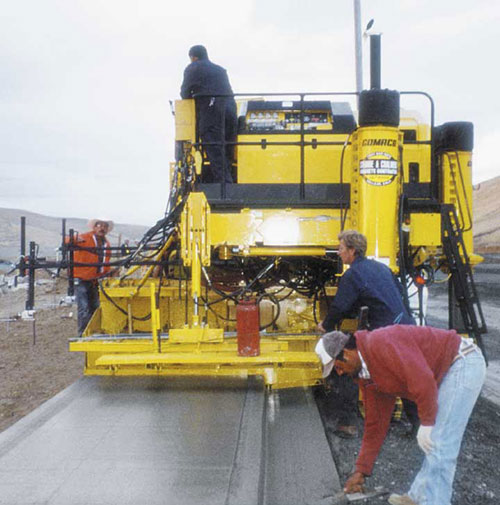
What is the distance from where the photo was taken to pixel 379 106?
5.04 metres

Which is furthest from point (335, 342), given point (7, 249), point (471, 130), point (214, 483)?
point (7, 249)

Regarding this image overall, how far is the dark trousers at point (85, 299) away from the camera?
309 inches

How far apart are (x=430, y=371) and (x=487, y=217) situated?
163 feet

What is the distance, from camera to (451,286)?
5742 millimetres

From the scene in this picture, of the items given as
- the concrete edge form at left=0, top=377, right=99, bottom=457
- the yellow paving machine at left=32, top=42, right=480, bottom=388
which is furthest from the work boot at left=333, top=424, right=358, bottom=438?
the concrete edge form at left=0, top=377, right=99, bottom=457

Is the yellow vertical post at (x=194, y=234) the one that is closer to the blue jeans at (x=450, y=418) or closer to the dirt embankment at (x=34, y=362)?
the blue jeans at (x=450, y=418)

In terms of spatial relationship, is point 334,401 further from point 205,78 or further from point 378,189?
point 205,78

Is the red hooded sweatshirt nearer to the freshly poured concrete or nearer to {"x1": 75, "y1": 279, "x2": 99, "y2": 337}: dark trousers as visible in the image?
the freshly poured concrete

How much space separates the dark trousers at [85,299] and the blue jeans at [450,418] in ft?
18.9

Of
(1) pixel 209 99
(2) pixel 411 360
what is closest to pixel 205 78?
(1) pixel 209 99

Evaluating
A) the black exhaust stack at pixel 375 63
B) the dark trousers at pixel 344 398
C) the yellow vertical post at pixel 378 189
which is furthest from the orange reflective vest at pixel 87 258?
the black exhaust stack at pixel 375 63

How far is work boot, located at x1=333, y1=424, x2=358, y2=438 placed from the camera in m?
5.06

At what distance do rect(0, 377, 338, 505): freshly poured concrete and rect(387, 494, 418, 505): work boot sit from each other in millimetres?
368

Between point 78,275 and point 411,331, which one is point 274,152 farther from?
point 411,331
